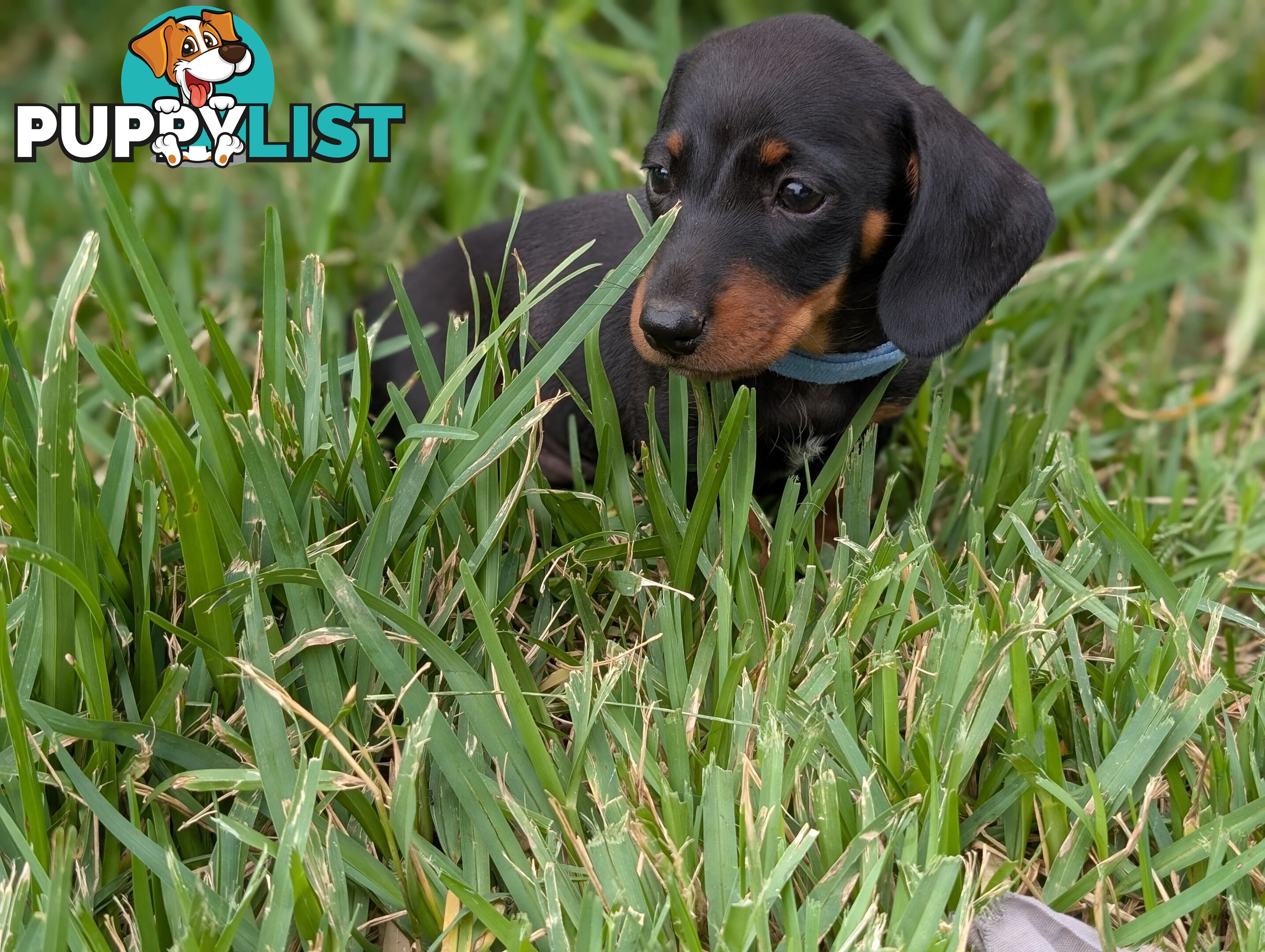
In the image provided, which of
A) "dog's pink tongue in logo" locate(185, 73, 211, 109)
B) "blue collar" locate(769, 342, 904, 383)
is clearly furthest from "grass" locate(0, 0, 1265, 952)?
"dog's pink tongue in logo" locate(185, 73, 211, 109)

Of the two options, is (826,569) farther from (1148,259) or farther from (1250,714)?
(1148,259)

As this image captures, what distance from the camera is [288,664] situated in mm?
2199

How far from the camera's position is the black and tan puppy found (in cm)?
232

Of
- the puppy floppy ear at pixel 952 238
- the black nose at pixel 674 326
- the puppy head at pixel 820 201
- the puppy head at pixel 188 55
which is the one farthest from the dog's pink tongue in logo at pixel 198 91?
the puppy floppy ear at pixel 952 238

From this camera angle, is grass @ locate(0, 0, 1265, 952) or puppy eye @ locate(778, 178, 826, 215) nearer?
grass @ locate(0, 0, 1265, 952)

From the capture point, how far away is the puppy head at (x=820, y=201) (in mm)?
2350

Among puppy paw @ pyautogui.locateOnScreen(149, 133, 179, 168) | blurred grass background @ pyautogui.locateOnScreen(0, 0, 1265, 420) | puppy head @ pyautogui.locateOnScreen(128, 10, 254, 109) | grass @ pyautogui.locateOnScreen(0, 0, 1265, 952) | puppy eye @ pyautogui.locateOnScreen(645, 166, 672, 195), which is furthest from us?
blurred grass background @ pyautogui.locateOnScreen(0, 0, 1265, 420)

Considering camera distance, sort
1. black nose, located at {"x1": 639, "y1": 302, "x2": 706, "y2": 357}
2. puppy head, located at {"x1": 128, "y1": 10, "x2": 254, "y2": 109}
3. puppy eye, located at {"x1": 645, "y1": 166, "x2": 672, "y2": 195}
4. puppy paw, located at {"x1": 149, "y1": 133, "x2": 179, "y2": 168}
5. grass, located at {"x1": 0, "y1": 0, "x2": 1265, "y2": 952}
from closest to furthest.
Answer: grass, located at {"x1": 0, "y1": 0, "x2": 1265, "y2": 952} < black nose, located at {"x1": 639, "y1": 302, "x2": 706, "y2": 357} < puppy eye, located at {"x1": 645, "y1": 166, "x2": 672, "y2": 195} < puppy head, located at {"x1": 128, "y1": 10, "x2": 254, "y2": 109} < puppy paw, located at {"x1": 149, "y1": 133, "x2": 179, "y2": 168}

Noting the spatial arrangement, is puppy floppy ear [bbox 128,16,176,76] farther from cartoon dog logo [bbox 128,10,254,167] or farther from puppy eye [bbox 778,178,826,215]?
puppy eye [bbox 778,178,826,215]

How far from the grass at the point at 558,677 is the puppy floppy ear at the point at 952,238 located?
266mm

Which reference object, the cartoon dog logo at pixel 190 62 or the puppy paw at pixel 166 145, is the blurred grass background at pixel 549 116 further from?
the cartoon dog logo at pixel 190 62

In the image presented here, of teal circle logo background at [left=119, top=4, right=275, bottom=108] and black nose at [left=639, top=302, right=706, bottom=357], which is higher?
teal circle logo background at [left=119, top=4, right=275, bottom=108]

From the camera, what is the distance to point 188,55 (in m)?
3.30

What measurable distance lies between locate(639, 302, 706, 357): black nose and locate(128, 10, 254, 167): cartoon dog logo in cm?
163
